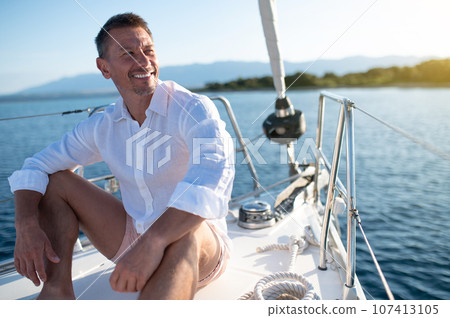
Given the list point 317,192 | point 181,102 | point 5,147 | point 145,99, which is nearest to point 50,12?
point 145,99

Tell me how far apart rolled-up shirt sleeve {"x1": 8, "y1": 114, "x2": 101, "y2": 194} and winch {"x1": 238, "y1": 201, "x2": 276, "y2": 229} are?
35.1 inches

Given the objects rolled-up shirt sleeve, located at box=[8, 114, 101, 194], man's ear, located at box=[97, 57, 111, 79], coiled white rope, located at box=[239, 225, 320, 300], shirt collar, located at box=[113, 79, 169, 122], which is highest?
man's ear, located at box=[97, 57, 111, 79]

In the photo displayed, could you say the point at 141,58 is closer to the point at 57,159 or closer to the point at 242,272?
the point at 57,159

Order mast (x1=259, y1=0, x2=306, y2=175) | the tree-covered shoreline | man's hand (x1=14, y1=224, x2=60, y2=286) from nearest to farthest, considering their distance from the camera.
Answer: man's hand (x1=14, y1=224, x2=60, y2=286) < mast (x1=259, y1=0, x2=306, y2=175) < the tree-covered shoreline

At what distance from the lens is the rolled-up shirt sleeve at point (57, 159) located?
4.60 feet

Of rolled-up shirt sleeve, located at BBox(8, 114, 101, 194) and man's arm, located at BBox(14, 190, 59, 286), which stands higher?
rolled-up shirt sleeve, located at BBox(8, 114, 101, 194)

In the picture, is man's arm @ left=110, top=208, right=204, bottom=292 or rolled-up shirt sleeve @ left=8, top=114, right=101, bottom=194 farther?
rolled-up shirt sleeve @ left=8, top=114, right=101, bottom=194

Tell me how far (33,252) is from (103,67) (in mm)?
758

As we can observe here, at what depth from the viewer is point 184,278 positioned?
1003mm

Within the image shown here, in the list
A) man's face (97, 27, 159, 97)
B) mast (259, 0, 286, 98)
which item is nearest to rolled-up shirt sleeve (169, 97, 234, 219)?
man's face (97, 27, 159, 97)

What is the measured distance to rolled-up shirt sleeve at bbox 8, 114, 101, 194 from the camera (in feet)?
4.60

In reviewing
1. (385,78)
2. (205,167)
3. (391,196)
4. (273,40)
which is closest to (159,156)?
(205,167)

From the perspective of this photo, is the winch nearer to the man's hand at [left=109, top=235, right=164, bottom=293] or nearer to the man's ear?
the man's ear
